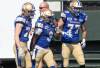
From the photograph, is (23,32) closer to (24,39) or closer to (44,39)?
(24,39)

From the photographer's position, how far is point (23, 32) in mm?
10031

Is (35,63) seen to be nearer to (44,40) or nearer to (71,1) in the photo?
(44,40)

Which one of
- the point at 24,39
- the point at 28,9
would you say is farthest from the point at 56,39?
the point at 28,9

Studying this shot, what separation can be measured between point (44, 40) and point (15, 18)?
0.72 m

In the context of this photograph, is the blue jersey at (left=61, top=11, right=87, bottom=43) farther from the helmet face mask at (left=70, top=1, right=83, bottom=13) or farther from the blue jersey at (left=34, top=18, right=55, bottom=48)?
the blue jersey at (left=34, top=18, right=55, bottom=48)

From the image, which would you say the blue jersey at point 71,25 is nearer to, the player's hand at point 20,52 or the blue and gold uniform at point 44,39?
the blue and gold uniform at point 44,39

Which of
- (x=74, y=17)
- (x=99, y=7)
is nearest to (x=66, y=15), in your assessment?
(x=74, y=17)

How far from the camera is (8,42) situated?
10.9m

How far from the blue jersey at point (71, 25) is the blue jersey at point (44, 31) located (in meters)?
0.40

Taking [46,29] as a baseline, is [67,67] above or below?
below

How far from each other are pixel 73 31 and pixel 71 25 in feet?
0.41

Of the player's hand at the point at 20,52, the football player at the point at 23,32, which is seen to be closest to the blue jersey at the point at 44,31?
the football player at the point at 23,32

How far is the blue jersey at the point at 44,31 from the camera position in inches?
407

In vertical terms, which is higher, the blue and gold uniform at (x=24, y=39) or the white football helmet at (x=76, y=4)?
the white football helmet at (x=76, y=4)
